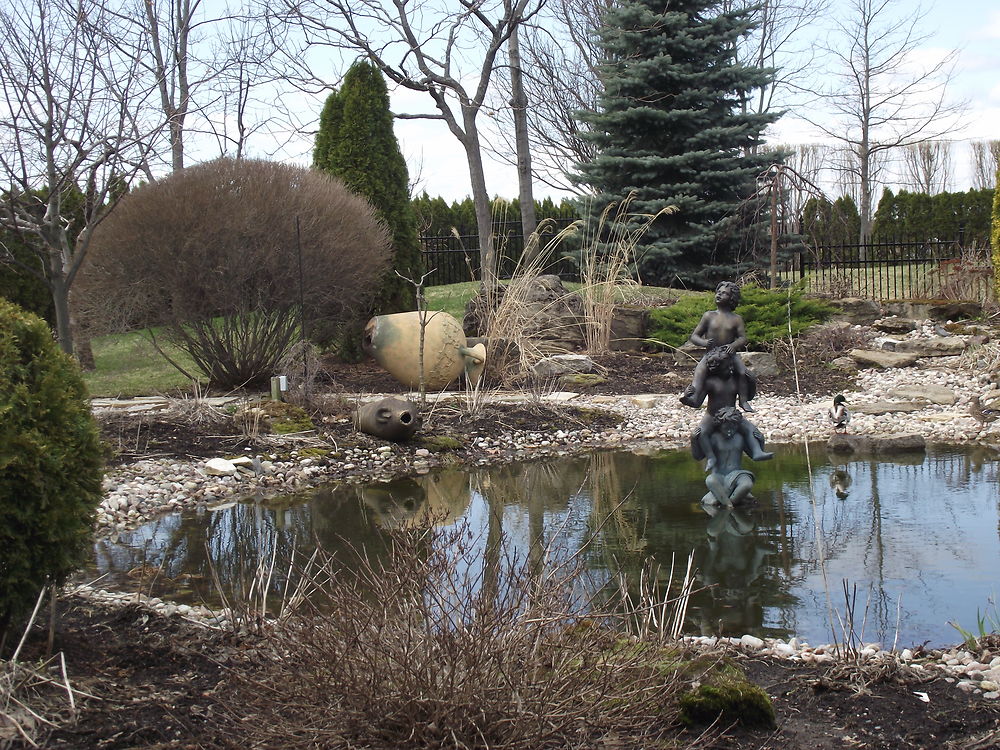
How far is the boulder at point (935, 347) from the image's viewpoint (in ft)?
38.8

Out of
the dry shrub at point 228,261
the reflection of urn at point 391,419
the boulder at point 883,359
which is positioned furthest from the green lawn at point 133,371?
the boulder at point 883,359

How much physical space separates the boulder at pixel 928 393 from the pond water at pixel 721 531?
1918 mm

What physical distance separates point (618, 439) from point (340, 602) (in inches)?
245

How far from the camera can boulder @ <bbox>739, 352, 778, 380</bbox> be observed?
1102 centimetres

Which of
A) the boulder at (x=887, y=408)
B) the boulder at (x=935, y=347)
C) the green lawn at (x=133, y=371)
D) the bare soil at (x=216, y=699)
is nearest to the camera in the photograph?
the bare soil at (x=216, y=699)

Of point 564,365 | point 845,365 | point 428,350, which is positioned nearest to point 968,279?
point 845,365

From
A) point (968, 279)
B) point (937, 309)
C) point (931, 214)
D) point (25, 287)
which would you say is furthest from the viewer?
point (931, 214)

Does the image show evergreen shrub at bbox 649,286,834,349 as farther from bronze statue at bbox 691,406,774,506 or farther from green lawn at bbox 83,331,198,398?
green lawn at bbox 83,331,198,398

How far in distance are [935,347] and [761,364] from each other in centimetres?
268

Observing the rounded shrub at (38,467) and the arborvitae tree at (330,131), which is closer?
the rounded shrub at (38,467)

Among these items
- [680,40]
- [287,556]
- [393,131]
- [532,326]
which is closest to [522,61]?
[680,40]

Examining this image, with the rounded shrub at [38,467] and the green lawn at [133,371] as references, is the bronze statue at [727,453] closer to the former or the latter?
the rounded shrub at [38,467]

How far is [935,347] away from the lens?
11977mm

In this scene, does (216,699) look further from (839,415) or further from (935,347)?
(935,347)
